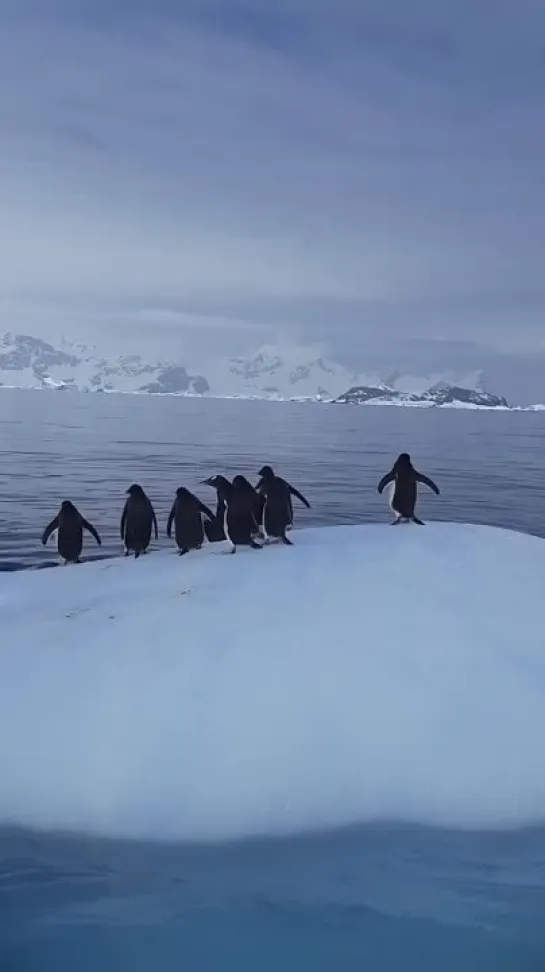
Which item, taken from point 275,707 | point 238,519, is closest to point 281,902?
point 275,707

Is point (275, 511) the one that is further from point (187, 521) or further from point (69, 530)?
point (69, 530)

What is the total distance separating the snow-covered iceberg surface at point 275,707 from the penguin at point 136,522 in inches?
136

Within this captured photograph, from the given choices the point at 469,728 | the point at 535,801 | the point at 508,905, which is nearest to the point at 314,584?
the point at 469,728

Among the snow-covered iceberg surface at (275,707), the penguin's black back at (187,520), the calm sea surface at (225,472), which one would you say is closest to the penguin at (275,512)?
the penguin's black back at (187,520)

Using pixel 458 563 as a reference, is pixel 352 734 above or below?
below

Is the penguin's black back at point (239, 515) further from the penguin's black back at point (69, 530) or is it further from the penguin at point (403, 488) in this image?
the penguin's black back at point (69, 530)

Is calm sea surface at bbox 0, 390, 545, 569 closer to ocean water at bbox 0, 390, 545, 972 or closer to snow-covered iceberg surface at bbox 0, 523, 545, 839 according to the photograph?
snow-covered iceberg surface at bbox 0, 523, 545, 839

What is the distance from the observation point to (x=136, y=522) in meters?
11.8

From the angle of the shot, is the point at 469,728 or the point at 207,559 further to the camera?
the point at 207,559

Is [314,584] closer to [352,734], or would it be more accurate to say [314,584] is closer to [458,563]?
[458,563]

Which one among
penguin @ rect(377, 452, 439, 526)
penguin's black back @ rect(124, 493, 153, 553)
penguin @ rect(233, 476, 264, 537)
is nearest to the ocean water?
penguin @ rect(233, 476, 264, 537)

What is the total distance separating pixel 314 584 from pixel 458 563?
1615 millimetres

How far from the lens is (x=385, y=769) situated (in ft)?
19.4

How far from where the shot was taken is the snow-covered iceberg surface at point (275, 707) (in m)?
5.72
